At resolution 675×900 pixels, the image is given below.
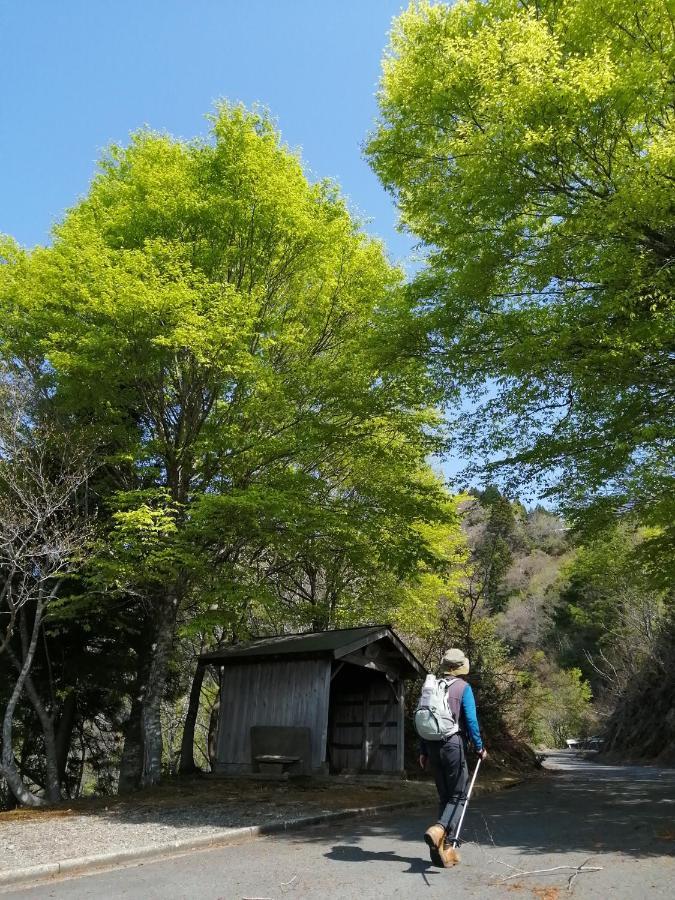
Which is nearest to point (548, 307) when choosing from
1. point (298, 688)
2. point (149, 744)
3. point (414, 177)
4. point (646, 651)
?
point (414, 177)

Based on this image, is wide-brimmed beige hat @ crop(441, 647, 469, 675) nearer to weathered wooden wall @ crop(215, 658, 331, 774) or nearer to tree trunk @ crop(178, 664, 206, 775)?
weathered wooden wall @ crop(215, 658, 331, 774)

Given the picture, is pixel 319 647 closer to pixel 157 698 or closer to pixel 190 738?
pixel 157 698

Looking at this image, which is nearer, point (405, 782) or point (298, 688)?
point (405, 782)

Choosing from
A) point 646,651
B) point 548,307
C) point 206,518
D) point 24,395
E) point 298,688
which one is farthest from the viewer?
point 646,651

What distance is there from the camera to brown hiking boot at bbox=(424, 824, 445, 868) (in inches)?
211

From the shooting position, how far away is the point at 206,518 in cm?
1201

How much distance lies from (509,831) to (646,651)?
28.4 meters

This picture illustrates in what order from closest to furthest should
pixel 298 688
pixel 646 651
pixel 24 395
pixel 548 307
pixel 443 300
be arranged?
pixel 548 307 → pixel 443 300 → pixel 24 395 → pixel 298 688 → pixel 646 651

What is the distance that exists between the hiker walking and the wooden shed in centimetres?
756

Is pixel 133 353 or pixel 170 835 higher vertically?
pixel 133 353

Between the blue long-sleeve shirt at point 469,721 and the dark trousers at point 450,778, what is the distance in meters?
0.13

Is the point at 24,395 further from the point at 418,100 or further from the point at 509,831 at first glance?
the point at 509,831

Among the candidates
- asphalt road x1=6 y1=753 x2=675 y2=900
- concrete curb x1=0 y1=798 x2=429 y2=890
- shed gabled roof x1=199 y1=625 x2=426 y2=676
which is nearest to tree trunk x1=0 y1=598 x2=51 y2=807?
shed gabled roof x1=199 y1=625 x2=426 y2=676

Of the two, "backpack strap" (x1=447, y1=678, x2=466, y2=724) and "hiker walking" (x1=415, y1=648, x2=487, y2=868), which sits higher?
"backpack strap" (x1=447, y1=678, x2=466, y2=724)
